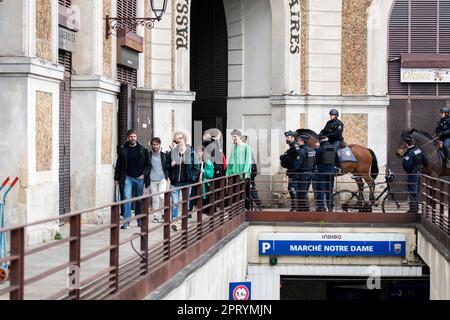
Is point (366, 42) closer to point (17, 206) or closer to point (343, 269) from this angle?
point (343, 269)

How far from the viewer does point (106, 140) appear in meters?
20.7

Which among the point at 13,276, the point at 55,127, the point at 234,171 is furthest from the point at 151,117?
the point at 13,276

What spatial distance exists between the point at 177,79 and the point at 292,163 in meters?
4.60

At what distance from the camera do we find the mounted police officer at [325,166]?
23516mm

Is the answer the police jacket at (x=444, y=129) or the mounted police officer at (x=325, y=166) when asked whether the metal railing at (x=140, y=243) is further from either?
the police jacket at (x=444, y=129)

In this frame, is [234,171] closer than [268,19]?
Yes

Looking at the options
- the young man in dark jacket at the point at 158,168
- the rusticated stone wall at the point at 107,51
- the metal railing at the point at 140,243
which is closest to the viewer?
the metal railing at the point at 140,243

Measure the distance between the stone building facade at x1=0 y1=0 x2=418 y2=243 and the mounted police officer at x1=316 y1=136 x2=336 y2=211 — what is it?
367 cm

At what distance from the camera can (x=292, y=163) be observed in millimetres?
23359

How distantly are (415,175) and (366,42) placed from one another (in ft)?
22.0

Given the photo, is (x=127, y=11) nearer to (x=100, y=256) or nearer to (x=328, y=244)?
(x=328, y=244)

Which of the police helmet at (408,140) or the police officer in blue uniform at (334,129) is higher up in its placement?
the police officer in blue uniform at (334,129)

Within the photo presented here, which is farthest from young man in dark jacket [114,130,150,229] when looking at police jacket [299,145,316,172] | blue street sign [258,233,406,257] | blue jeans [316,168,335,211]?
blue jeans [316,168,335,211]

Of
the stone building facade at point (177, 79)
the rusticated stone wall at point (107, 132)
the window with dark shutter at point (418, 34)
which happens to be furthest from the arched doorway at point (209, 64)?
the rusticated stone wall at point (107, 132)
